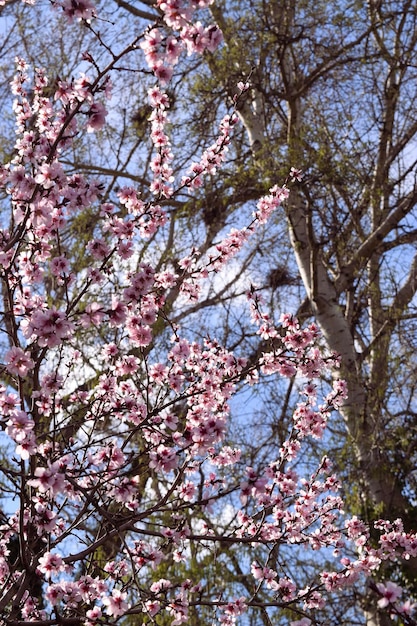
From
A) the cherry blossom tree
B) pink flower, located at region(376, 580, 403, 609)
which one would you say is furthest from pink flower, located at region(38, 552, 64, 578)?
pink flower, located at region(376, 580, 403, 609)

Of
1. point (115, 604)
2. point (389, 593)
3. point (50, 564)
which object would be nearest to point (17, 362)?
point (50, 564)

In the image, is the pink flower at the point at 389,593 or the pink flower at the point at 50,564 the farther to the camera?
the pink flower at the point at 50,564

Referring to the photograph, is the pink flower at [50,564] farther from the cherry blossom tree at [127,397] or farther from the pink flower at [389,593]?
the pink flower at [389,593]

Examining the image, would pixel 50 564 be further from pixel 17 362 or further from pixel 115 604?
pixel 17 362

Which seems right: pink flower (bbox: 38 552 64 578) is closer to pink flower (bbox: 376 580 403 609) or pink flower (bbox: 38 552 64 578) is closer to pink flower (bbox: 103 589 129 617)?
pink flower (bbox: 103 589 129 617)

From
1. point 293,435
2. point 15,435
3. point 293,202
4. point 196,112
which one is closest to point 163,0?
point 15,435

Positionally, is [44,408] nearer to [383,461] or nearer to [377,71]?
[383,461]

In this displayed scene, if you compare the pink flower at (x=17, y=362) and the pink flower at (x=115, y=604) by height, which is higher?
the pink flower at (x=17, y=362)

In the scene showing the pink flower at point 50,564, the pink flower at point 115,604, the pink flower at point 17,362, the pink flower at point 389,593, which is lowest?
the pink flower at point 389,593

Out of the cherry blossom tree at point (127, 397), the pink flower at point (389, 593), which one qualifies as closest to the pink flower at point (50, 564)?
the cherry blossom tree at point (127, 397)

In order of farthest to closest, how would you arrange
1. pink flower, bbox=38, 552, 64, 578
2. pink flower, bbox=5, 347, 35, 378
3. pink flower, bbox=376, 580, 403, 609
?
pink flower, bbox=38, 552, 64, 578 → pink flower, bbox=5, 347, 35, 378 → pink flower, bbox=376, 580, 403, 609

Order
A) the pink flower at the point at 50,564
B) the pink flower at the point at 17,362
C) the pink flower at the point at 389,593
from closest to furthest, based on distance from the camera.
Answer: the pink flower at the point at 389,593
the pink flower at the point at 17,362
the pink flower at the point at 50,564

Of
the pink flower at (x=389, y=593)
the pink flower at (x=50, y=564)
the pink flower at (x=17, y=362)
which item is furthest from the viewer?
the pink flower at (x=50, y=564)

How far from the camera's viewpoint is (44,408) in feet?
12.2
